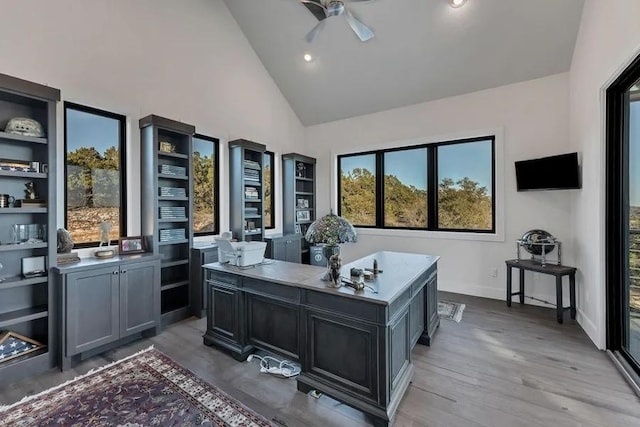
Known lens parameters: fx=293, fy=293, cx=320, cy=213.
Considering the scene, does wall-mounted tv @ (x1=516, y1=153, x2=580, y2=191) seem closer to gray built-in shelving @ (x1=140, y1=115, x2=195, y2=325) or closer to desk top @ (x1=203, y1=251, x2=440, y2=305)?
desk top @ (x1=203, y1=251, x2=440, y2=305)

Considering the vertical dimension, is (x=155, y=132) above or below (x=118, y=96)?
below

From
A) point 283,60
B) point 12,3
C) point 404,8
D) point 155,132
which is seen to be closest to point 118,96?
point 155,132

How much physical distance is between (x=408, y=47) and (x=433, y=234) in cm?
290

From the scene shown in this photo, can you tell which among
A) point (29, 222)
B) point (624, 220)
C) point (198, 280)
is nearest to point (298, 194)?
point (198, 280)

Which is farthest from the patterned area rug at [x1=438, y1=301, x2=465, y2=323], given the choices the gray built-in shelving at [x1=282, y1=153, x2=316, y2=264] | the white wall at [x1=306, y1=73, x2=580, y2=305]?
the gray built-in shelving at [x1=282, y1=153, x2=316, y2=264]

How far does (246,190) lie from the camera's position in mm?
4855

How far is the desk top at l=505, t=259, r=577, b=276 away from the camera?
135 inches

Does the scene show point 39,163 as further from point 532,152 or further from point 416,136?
point 532,152

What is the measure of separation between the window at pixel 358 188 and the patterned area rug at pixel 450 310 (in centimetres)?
205

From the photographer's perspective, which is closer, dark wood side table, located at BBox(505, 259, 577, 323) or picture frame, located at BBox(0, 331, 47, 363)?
picture frame, located at BBox(0, 331, 47, 363)

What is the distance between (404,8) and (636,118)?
2.74m

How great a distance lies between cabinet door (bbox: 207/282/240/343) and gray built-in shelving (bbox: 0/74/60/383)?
4.32 feet

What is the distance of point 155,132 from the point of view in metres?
3.39

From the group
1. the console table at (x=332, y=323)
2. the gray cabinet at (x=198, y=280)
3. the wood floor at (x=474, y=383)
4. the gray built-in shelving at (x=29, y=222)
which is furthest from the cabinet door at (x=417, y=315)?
the gray built-in shelving at (x=29, y=222)
